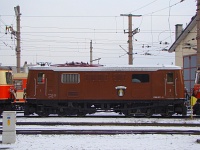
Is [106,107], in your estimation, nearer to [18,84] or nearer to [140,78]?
[140,78]

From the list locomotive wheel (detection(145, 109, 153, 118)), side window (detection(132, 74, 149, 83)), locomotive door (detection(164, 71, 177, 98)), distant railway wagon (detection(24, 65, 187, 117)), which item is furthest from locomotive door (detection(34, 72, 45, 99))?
locomotive door (detection(164, 71, 177, 98))

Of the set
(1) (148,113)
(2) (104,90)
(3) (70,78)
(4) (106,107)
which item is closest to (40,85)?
(3) (70,78)

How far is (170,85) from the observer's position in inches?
851

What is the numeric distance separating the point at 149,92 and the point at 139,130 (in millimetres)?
7251

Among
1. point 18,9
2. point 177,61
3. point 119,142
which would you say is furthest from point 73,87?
point 177,61

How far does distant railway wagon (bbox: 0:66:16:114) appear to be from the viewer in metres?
21.9

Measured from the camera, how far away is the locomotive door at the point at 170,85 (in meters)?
21.5

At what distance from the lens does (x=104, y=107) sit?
864 inches

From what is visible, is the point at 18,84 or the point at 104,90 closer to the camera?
the point at 104,90

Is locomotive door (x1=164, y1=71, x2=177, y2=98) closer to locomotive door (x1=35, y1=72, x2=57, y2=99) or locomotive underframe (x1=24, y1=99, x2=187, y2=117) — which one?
locomotive underframe (x1=24, y1=99, x2=187, y2=117)

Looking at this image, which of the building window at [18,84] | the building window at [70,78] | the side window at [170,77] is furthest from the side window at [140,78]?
the building window at [18,84]

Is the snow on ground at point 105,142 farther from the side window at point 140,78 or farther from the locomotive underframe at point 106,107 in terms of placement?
the side window at point 140,78

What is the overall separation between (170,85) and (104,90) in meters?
4.12

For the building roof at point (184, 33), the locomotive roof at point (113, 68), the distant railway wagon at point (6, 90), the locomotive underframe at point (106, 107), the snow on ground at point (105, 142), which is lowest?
the snow on ground at point (105, 142)
